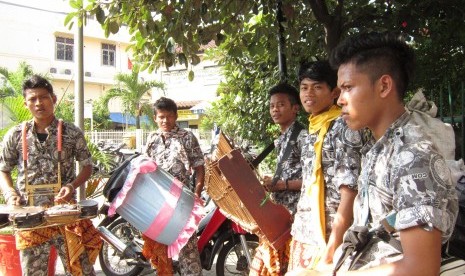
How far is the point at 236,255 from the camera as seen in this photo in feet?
13.2

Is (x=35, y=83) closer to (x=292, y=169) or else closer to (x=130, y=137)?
(x=292, y=169)

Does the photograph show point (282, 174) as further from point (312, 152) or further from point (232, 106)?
point (232, 106)

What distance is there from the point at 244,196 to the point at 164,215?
1436 millimetres

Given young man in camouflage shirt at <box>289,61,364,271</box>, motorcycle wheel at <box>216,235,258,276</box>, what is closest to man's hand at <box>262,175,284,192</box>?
young man in camouflage shirt at <box>289,61,364,271</box>

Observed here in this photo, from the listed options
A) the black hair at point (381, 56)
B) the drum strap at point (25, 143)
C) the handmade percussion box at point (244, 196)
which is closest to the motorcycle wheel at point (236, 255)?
the handmade percussion box at point (244, 196)

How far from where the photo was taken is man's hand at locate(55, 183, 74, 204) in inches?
121

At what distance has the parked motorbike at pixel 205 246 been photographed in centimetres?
388

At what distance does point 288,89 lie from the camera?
304 centimetres

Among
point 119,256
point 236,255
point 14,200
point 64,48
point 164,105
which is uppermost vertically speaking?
point 64,48

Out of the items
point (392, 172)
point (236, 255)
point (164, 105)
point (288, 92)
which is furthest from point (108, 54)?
point (392, 172)

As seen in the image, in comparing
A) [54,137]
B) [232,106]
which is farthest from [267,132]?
[54,137]

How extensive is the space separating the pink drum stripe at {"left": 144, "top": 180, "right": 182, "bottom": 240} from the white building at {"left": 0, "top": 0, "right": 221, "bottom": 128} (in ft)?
55.5

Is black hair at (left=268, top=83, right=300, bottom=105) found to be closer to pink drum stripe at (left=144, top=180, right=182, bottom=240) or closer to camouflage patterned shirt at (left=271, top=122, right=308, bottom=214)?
camouflage patterned shirt at (left=271, top=122, right=308, bottom=214)

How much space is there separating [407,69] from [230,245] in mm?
2868
